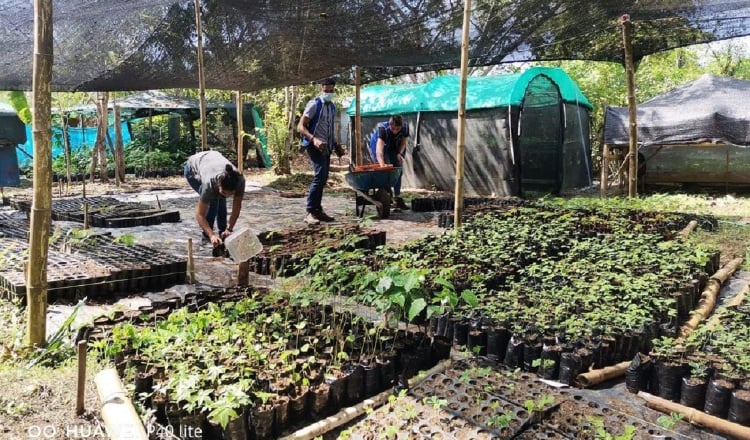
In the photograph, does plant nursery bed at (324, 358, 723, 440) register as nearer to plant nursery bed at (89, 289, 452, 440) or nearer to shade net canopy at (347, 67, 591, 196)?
plant nursery bed at (89, 289, 452, 440)

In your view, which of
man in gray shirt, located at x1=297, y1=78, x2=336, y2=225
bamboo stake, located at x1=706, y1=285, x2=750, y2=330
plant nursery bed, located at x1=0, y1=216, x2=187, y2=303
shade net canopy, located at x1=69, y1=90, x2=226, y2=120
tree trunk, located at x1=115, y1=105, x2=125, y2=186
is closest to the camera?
bamboo stake, located at x1=706, y1=285, x2=750, y2=330

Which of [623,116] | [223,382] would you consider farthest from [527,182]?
[223,382]

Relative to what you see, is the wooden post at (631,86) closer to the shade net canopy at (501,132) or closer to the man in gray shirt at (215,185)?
the shade net canopy at (501,132)

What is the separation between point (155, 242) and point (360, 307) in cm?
318

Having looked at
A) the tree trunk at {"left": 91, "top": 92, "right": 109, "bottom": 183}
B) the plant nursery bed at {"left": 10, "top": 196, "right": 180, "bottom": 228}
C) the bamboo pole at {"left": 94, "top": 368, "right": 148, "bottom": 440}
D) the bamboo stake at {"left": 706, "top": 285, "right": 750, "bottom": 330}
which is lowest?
the bamboo stake at {"left": 706, "top": 285, "right": 750, "bottom": 330}

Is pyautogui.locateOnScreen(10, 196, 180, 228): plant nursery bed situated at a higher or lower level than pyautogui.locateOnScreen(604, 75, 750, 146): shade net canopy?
lower

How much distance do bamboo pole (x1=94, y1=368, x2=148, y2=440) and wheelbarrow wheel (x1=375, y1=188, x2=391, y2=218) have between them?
586 centimetres

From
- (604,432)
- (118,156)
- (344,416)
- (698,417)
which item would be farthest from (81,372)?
(118,156)

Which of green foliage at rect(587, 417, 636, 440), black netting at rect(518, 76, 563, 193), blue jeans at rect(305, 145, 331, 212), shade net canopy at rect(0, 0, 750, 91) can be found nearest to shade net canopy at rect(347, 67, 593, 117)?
black netting at rect(518, 76, 563, 193)

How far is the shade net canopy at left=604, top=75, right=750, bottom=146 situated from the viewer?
977 cm

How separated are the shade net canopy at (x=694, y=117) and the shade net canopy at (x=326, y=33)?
3150 mm

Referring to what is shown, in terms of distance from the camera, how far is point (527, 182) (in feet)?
35.9

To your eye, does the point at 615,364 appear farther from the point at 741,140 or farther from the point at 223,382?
the point at 741,140

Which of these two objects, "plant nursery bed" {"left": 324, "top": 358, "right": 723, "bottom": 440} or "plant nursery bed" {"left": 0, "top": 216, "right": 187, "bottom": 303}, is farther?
"plant nursery bed" {"left": 0, "top": 216, "right": 187, "bottom": 303}
